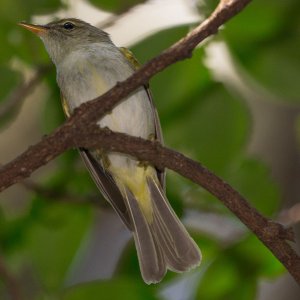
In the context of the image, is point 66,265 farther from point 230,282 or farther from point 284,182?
point 284,182

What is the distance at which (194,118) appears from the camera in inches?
148

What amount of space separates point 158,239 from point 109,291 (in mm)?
520

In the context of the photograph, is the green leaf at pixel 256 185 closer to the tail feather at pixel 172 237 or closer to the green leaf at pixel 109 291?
the tail feather at pixel 172 237

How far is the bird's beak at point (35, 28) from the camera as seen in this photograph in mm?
3679

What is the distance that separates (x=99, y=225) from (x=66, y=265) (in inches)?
78.1

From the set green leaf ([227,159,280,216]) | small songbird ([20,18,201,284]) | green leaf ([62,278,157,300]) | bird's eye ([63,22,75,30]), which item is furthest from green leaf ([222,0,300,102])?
bird's eye ([63,22,75,30])

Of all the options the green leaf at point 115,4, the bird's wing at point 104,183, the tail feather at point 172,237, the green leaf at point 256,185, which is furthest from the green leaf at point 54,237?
the green leaf at point 115,4

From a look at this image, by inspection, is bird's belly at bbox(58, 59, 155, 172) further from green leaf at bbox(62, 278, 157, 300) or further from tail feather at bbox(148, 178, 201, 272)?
green leaf at bbox(62, 278, 157, 300)

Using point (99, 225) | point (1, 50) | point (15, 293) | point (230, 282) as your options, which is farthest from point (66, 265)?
point (99, 225)

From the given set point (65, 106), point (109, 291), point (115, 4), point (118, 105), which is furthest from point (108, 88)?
point (109, 291)

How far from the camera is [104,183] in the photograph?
368 centimetres

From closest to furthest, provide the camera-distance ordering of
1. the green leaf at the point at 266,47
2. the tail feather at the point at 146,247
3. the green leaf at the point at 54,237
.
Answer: the tail feather at the point at 146,247, the green leaf at the point at 266,47, the green leaf at the point at 54,237

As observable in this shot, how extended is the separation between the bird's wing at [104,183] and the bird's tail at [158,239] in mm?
73

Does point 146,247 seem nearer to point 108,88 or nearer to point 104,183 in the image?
point 104,183
